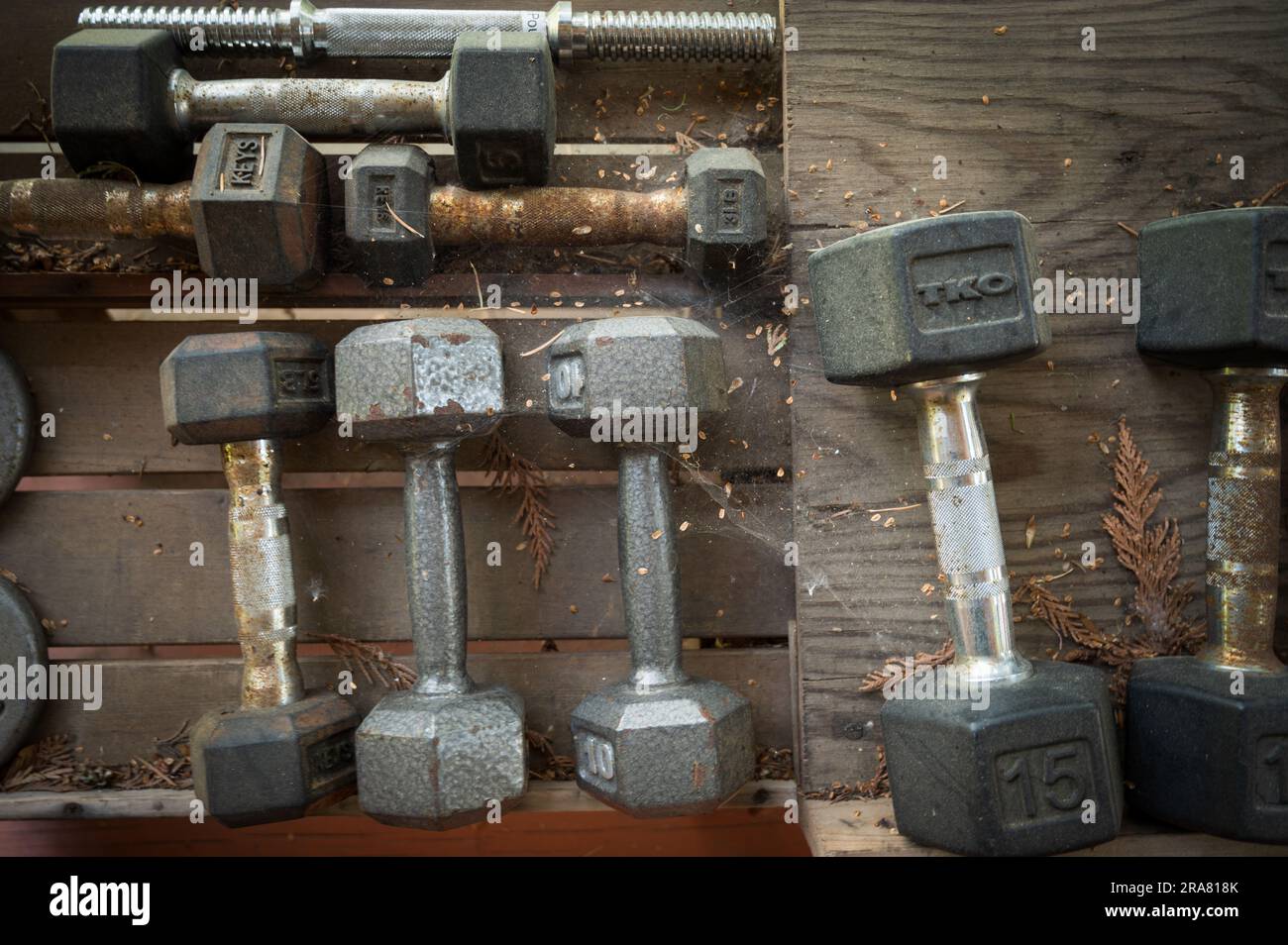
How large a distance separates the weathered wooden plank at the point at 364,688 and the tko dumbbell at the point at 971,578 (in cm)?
25

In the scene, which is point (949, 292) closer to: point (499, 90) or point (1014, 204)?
point (1014, 204)

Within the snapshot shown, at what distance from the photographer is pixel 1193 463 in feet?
4.43

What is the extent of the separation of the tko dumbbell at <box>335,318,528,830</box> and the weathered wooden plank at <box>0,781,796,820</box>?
0.10m

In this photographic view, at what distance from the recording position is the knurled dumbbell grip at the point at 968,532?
119 cm

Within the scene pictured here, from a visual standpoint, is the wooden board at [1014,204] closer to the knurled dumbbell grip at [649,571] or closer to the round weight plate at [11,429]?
the knurled dumbbell grip at [649,571]

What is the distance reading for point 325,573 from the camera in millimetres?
1419

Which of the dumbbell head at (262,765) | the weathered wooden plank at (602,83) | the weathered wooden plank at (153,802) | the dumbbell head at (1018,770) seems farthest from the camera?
the weathered wooden plank at (602,83)

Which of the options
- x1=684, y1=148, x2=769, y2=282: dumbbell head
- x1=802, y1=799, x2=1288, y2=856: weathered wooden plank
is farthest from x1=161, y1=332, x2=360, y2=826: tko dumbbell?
x1=802, y1=799, x2=1288, y2=856: weathered wooden plank

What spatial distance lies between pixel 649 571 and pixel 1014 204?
0.80 m

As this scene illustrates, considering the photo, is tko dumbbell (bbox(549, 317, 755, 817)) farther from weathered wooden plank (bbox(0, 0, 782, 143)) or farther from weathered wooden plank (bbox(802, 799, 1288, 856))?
weathered wooden plank (bbox(0, 0, 782, 143))

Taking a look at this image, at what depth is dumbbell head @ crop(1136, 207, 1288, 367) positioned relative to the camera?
115cm

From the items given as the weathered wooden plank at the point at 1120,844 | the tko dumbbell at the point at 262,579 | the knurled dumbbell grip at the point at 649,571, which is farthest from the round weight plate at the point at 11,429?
the weathered wooden plank at the point at 1120,844

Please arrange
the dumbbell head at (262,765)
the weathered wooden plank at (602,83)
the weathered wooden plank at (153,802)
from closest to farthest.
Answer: the dumbbell head at (262,765)
the weathered wooden plank at (153,802)
the weathered wooden plank at (602,83)

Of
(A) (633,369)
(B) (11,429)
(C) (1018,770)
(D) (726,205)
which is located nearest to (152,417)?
(B) (11,429)
